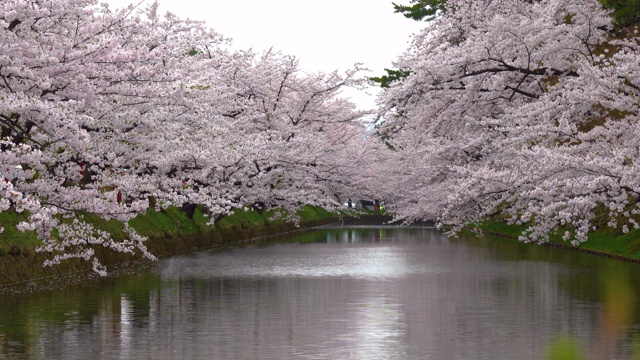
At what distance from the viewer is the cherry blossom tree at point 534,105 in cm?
2527

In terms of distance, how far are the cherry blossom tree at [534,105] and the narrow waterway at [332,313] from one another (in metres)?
2.19

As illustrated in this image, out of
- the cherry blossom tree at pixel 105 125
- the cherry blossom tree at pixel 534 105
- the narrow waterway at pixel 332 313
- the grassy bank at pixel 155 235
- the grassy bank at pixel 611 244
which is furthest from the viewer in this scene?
the grassy bank at pixel 611 244

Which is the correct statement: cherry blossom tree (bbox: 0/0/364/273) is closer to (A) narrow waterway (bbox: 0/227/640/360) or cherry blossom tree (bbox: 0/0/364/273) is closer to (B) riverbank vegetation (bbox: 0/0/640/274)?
(B) riverbank vegetation (bbox: 0/0/640/274)

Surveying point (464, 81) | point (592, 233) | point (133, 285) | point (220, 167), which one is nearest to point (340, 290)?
point (133, 285)

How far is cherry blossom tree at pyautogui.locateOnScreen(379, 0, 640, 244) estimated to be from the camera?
82.9 ft

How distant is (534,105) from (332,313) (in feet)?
47.8

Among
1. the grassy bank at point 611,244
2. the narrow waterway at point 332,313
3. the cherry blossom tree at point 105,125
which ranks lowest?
the narrow waterway at point 332,313

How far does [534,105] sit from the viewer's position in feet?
101

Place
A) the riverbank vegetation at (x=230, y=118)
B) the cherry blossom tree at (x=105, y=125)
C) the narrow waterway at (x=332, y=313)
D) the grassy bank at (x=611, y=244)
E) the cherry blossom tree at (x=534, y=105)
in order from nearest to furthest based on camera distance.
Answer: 1. the narrow waterway at (x=332, y=313)
2. the cherry blossom tree at (x=105, y=125)
3. the riverbank vegetation at (x=230, y=118)
4. the cherry blossom tree at (x=534, y=105)
5. the grassy bank at (x=611, y=244)

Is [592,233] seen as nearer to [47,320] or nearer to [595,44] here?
[595,44]

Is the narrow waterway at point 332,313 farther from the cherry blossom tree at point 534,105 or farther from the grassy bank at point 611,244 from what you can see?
the cherry blossom tree at point 534,105

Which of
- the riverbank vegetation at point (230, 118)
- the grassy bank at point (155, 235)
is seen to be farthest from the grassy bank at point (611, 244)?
the grassy bank at point (155, 235)

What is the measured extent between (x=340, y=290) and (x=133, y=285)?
5153 millimetres

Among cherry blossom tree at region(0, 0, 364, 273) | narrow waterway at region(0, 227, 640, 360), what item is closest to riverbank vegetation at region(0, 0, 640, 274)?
cherry blossom tree at region(0, 0, 364, 273)
